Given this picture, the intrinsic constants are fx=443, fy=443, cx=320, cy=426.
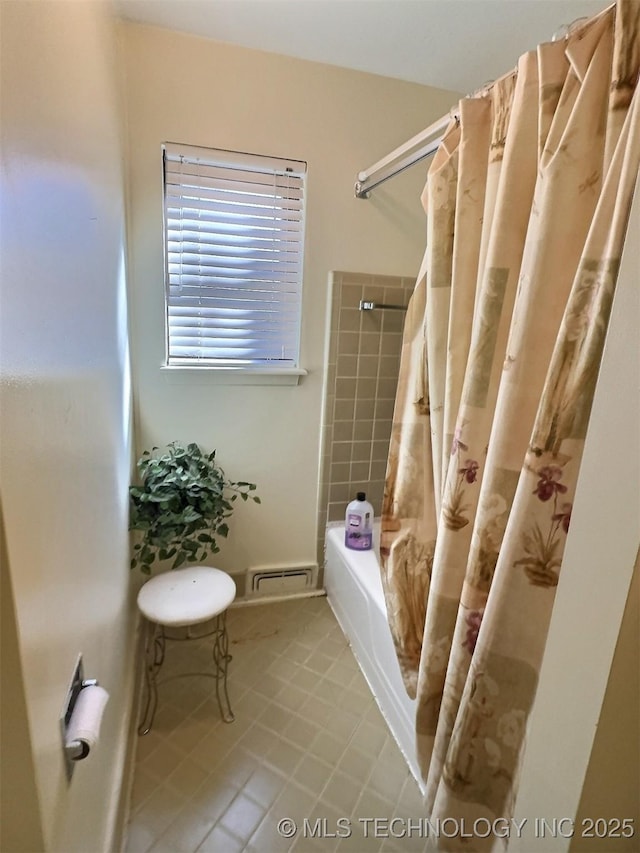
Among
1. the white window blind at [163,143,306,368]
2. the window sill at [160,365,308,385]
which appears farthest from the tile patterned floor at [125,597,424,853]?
the white window blind at [163,143,306,368]

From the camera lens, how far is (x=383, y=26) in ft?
4.96

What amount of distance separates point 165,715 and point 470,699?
1.09 meters

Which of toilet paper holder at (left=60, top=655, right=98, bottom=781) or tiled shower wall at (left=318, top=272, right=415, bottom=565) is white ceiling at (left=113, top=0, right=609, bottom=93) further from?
toilet paper holder at (left=60, top=655, right=98, bottom=781)

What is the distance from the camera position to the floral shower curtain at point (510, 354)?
752 mm

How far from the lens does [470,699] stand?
918 mm

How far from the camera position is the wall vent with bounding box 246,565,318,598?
2.08m

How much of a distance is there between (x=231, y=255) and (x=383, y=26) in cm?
93

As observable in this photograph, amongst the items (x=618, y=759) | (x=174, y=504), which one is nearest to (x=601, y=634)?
(x=618, y=759)

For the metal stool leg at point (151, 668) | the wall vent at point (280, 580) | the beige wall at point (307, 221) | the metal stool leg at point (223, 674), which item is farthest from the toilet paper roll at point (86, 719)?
the wall vent at point (280, 580)

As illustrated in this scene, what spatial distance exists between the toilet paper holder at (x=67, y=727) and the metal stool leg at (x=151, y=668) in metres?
0.88

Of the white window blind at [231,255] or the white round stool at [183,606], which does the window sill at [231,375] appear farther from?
the white round stool at [183,606]

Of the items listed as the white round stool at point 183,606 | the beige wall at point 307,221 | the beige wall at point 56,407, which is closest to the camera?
the beige wall at point 56,407

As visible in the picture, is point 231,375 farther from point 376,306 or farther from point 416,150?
point 416,150

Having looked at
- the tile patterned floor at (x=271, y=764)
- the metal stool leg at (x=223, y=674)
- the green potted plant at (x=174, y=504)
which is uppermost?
the green potted plant at (x=174, y=504)
